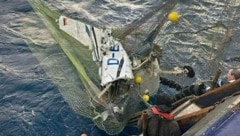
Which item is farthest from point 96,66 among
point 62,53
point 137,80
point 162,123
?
point 162,123

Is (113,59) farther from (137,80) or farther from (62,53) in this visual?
(62,53)

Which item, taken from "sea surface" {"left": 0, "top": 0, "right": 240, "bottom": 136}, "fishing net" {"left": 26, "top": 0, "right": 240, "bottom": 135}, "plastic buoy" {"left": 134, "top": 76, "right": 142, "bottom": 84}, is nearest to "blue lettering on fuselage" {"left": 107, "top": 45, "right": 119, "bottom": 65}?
"fishing net" {"left": 26, "top": 0, "right": 240, "bottom": 135}

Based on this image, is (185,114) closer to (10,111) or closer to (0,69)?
(10,111)

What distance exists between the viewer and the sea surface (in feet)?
33.4

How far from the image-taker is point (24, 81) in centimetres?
1174

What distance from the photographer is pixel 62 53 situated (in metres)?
10.8

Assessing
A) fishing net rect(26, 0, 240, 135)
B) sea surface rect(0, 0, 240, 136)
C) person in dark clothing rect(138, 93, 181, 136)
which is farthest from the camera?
sea surface rect(0, 0, 240, 136)

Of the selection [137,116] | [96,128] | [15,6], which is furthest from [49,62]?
[15,6]

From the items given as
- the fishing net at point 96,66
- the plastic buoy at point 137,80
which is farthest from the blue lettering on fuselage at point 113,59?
the plastic buoy at point 137,80

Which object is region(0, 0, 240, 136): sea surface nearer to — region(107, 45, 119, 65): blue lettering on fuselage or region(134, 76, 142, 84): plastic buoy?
region(134, 76, 142, 84): plastic buoy

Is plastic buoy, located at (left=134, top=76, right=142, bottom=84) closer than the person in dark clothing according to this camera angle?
No

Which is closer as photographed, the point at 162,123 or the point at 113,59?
the point at 162,123

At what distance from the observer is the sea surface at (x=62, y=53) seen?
10188mm

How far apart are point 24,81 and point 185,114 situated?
5.56 metres
